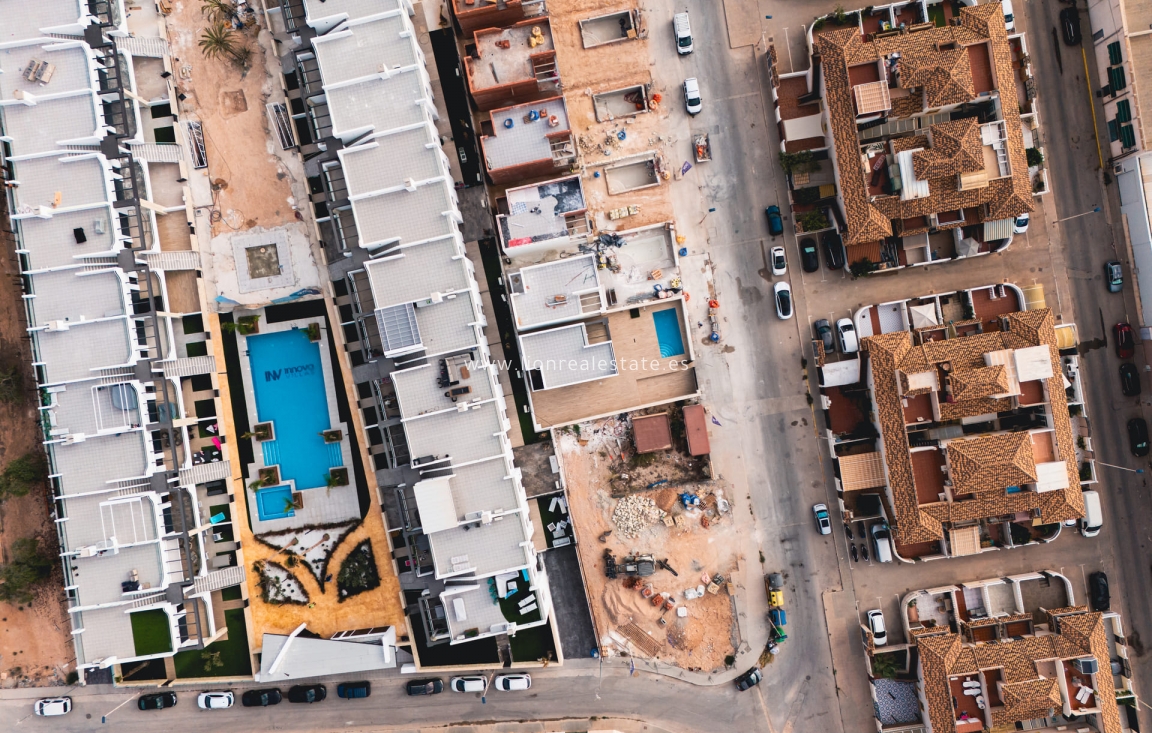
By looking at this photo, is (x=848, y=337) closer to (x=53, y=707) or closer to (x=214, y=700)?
(x=214, y=700)

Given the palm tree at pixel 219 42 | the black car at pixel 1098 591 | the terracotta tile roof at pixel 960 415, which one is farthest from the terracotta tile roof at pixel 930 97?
the palm tree at pixel 219 42

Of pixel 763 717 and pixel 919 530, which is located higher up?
pixel 919 530

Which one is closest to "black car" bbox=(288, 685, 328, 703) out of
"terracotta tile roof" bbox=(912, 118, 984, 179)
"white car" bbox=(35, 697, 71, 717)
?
"white car" bbox=(35, 697, 71, 717)

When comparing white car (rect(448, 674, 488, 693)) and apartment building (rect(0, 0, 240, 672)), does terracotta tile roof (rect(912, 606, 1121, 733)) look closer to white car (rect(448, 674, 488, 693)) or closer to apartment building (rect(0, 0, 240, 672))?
white car (rect(448, 674, 488, 693))

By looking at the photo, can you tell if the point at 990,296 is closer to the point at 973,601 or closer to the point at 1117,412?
the point at 1117,412

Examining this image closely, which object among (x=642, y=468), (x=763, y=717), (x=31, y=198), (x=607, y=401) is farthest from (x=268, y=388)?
(x=763, y=717)

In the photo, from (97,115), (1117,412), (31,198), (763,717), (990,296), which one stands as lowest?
(763,717)

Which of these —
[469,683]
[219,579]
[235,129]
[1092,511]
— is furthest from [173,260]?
[1092,511]
